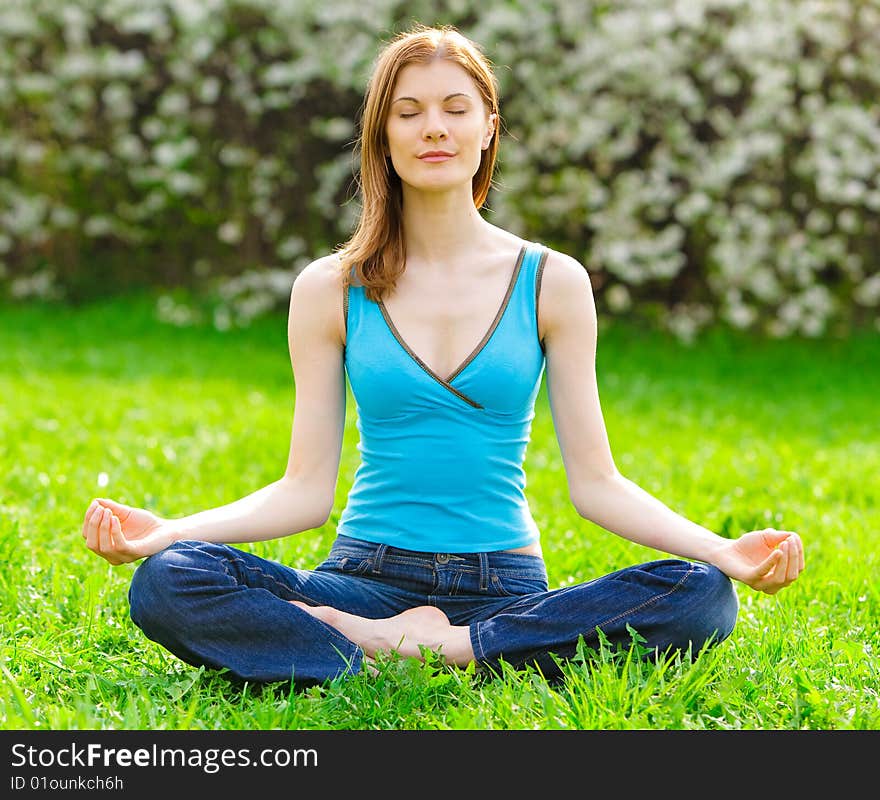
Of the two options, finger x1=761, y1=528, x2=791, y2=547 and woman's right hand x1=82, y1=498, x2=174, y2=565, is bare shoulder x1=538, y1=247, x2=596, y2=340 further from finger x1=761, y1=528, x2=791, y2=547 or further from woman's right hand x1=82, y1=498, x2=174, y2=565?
woman's right hand x1=82, y1=498, x2=174, y2=565

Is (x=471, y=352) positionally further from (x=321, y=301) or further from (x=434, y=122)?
(x=434, y=122)

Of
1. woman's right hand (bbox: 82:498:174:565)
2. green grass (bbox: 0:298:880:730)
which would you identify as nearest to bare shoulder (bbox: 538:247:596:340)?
green grass (bbox: 0:298:880:730)

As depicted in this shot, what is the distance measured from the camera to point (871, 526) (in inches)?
165

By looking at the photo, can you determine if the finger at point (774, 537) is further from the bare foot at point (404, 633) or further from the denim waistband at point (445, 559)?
the bare foot at point (404, 633)

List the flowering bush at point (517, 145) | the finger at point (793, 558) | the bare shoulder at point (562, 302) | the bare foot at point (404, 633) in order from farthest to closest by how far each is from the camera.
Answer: the flowering bush at point (517, 145)
the bare shoulder at point (562, 302)
the bare foot at point (404, 633)
the finger at point (793, 558)

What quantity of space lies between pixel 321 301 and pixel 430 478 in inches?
18.5

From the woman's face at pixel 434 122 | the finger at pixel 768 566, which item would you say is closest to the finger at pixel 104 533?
the woman's face at pixel 434 122

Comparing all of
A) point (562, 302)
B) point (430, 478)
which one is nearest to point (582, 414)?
point (562, 302)

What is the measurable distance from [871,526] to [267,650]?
7.80 ft

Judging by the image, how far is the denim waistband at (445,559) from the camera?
2.78 m

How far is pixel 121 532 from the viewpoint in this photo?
8.43ft

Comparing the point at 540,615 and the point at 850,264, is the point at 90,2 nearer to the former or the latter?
the point at 850,264
